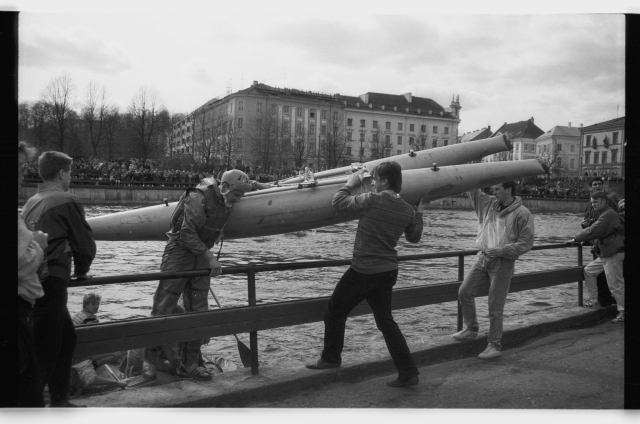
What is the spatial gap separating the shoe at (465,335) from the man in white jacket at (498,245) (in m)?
0.27

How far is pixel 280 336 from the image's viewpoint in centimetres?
809

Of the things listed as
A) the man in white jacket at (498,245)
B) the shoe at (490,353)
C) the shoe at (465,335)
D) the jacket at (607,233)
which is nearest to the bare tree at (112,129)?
the man in white jacket at (498,245)

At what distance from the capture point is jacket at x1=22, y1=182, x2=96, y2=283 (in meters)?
3.61

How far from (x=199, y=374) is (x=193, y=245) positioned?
1119 millimetres

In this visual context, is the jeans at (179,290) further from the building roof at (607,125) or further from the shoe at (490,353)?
the building roof at (607,125)

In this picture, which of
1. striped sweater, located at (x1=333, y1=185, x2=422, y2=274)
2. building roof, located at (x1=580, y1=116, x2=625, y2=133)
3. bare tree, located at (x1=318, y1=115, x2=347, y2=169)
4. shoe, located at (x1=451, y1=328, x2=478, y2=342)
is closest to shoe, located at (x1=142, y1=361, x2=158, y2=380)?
striped sweater, located at (x1=333, y1=185, x2=422, y2=274)

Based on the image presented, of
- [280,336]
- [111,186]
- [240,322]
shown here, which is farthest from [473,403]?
[111,186]

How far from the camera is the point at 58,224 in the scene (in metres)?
3.62

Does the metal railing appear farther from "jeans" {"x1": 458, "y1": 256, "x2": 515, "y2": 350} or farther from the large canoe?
"jeans" {"x1": 458, "y1": 256, "x2": 515, "y2": 350}

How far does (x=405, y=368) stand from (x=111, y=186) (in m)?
4.01

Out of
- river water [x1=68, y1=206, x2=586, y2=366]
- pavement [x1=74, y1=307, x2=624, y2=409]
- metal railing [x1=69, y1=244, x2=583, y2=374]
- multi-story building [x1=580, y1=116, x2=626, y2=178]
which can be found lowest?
river water [x1=68, y1=206, x2=586, y2=366]

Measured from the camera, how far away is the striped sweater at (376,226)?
14.9 ft

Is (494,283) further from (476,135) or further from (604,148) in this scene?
(476,135)

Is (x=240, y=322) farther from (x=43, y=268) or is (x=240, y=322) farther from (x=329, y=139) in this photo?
(x=329, y=139)
